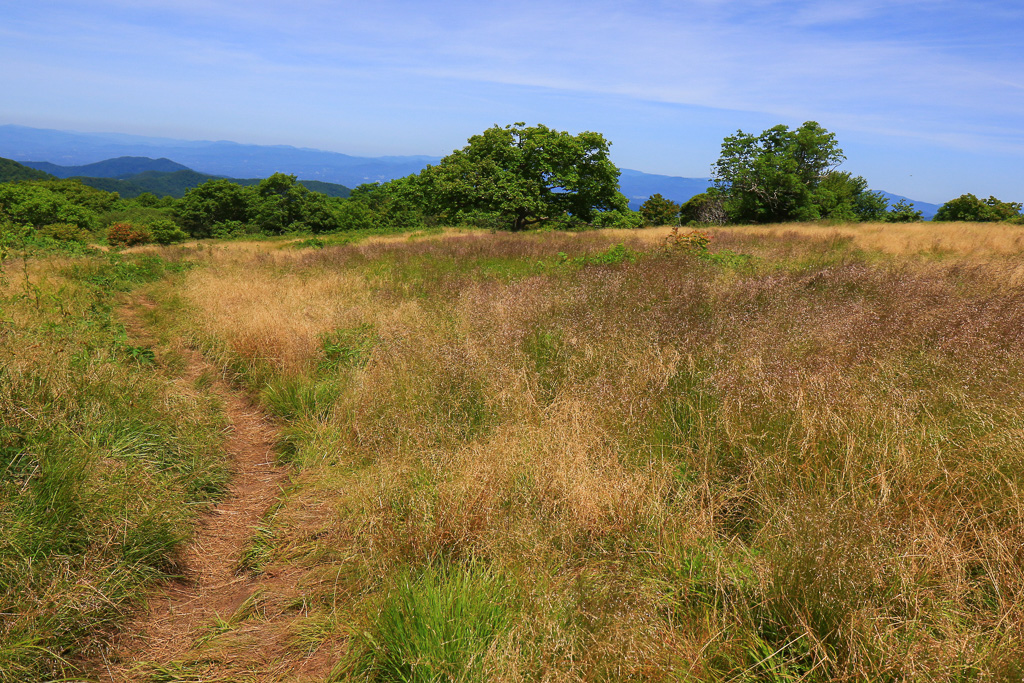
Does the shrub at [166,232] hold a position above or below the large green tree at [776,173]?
below

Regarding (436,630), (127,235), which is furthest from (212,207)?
(436,630)

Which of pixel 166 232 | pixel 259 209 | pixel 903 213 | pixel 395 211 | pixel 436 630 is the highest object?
pixel 903 213

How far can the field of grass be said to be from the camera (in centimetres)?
189

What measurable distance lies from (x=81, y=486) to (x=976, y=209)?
57.6m

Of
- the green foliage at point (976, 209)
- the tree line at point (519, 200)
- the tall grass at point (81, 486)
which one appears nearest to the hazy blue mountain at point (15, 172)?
the tree line at point (519, 200)

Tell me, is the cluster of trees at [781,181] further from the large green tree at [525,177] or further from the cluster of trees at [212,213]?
the cluster of trees at [212,213]

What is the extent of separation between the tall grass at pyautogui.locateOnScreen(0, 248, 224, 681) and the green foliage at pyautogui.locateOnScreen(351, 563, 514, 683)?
1304mm

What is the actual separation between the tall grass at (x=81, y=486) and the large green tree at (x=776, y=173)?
47.8 m

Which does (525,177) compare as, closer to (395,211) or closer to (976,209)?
(395,211)

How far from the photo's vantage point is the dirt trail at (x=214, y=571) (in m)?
2.41

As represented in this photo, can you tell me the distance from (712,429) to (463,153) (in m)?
36.8

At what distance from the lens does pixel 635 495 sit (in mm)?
2750

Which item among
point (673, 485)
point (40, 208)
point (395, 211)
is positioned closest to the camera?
point (673, 485)

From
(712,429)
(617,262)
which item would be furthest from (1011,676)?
(617,262)
